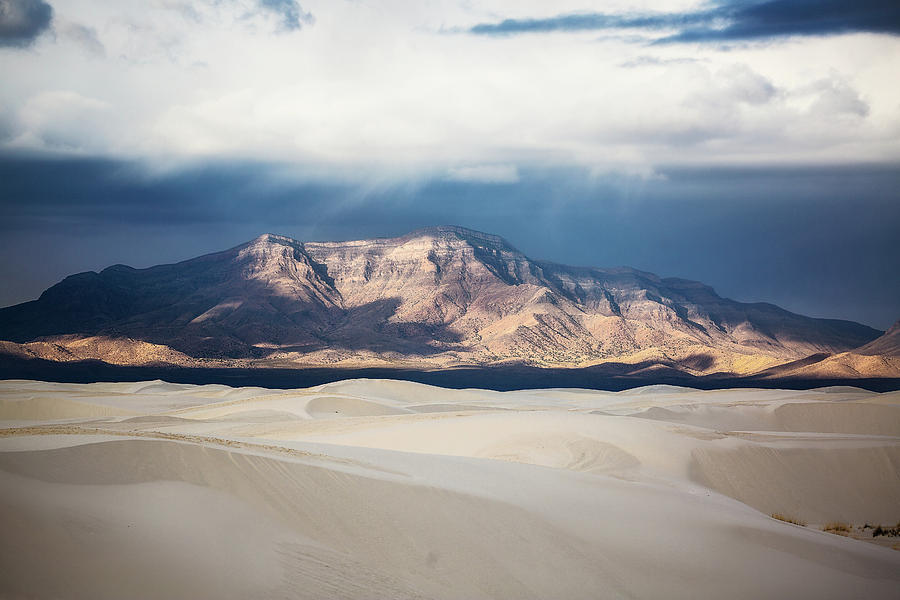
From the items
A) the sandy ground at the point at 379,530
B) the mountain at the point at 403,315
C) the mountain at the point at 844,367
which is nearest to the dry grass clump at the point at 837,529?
the sandy ground at the point at 379,530

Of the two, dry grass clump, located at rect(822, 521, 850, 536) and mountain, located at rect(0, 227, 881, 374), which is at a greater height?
mountain, located at rect(0, 227, 881, 374)

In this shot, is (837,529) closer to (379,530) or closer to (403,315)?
(379,530)

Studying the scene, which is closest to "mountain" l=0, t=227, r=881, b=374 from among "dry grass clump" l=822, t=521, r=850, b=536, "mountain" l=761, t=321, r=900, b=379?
"mountain" l=761, t=321, r=900, b=379

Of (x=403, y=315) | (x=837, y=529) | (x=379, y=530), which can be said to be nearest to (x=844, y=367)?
(x=837, y=529)

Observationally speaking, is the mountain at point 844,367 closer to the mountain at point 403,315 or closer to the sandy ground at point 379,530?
the mountain at point 403,315

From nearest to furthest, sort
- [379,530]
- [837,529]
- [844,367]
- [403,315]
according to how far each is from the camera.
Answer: [379,530] → [837,529] → [844,367] → [403,315]

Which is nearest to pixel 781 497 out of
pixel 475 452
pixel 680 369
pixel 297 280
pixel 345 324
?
pixel 475 452

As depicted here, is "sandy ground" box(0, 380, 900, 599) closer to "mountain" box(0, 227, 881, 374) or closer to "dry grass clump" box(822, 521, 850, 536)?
"dry grass clump" box(822, 521, 850, 536)

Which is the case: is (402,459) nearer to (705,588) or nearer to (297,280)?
(705,588)
